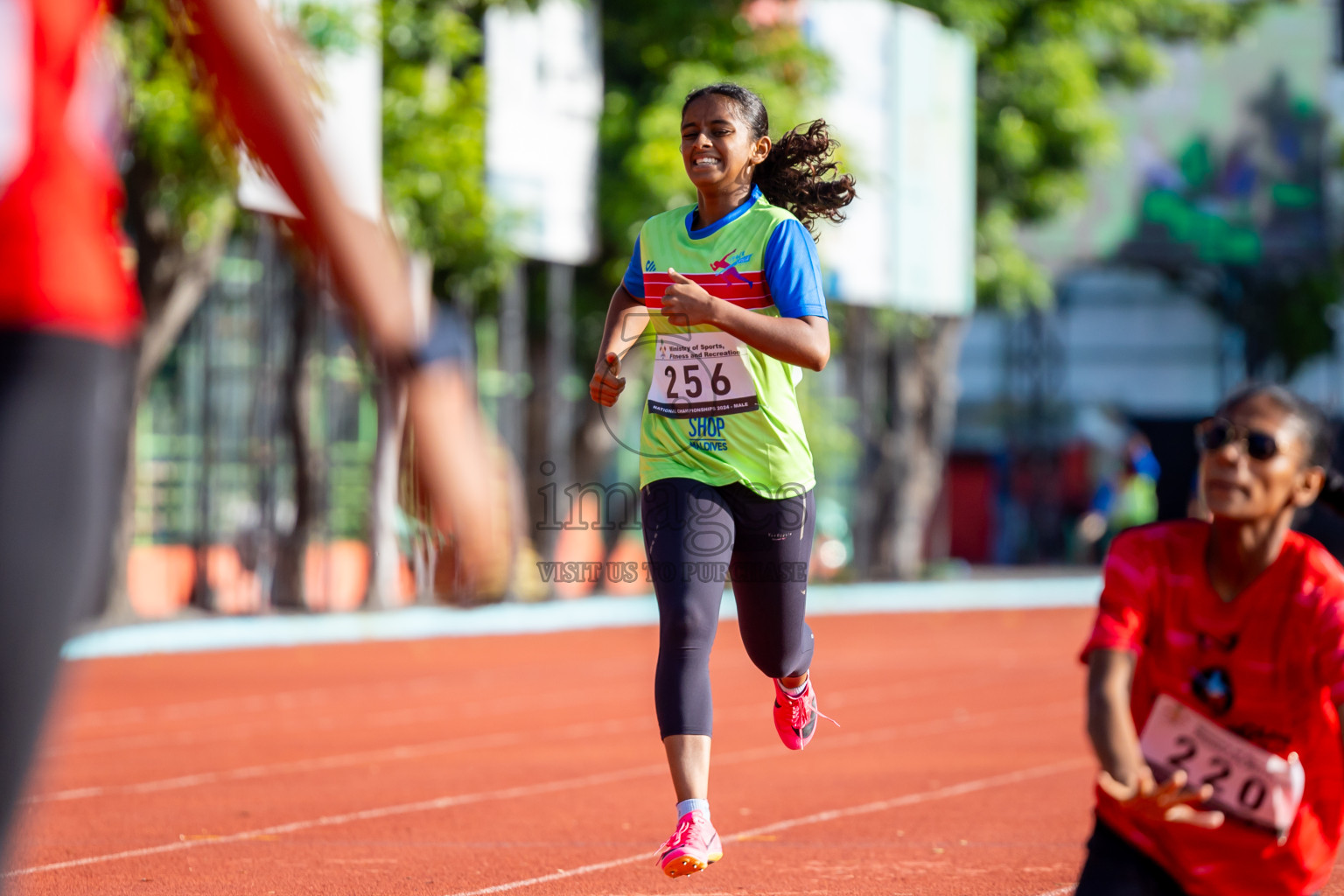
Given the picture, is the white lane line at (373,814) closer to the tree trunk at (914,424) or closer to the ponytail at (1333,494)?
the ponytail at (1333,494)

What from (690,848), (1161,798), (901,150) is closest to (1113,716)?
(1161,798)

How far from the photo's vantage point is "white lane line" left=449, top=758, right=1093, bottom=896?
595 cm

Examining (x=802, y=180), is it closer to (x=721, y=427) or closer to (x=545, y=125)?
(x=721, y=427)

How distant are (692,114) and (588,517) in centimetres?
2564

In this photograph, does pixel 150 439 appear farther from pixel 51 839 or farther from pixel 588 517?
pixel 51 839

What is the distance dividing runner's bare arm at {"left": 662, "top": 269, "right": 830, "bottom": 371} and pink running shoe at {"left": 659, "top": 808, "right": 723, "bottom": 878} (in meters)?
1.09

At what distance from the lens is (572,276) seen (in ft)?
90.7

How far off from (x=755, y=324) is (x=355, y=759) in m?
5.21

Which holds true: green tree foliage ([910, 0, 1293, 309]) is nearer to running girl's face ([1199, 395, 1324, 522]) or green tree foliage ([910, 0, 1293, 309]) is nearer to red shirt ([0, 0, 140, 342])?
running girl's face ([1199, 395, 1324, 522])

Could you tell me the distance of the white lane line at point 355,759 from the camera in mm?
8430

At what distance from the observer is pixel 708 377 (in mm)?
5234

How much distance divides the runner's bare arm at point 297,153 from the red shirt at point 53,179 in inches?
5.7

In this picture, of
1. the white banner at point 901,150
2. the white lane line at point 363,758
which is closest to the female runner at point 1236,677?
the white lane line at point 363,758

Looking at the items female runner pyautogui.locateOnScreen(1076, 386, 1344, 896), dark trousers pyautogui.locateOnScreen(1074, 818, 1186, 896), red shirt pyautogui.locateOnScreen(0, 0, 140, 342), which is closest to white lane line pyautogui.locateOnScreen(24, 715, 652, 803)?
dark trousers pyautogui.locateOnScreen(1074, 818, 1186, 896)
